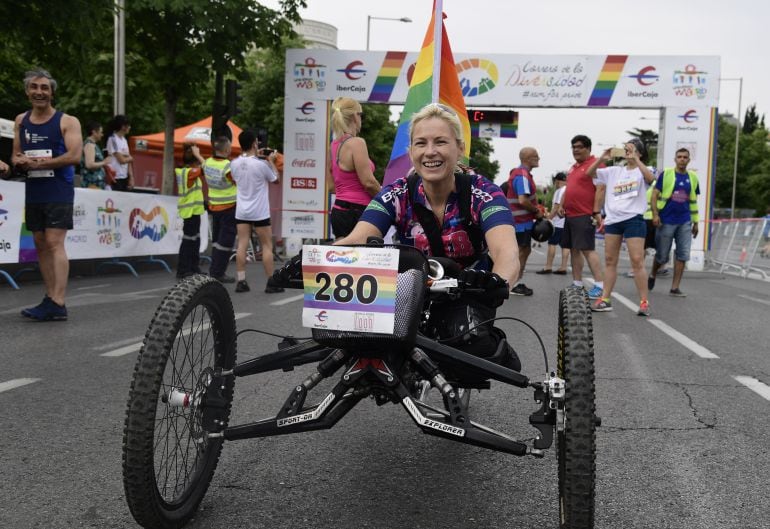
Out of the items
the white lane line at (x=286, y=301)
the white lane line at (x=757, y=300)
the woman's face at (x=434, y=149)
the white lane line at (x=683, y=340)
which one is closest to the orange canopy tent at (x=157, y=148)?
the white lane line at (x=286, y=301)

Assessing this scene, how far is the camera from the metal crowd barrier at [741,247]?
17.5 meters

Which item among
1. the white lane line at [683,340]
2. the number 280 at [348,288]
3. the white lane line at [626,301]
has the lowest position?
the white lane line at [626,301]

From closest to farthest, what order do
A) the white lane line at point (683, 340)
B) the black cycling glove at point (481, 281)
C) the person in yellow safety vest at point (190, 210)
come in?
the black cycling glove at point (481, 281) → the white lane line at point (683, 340) → the person in yellow safety vest at point (190, 210)

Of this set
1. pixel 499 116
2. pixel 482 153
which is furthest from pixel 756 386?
pixel 482 153

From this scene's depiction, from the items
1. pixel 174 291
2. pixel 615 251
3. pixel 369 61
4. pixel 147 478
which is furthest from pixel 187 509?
pixel 369 61

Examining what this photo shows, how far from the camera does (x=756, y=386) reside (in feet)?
16.7

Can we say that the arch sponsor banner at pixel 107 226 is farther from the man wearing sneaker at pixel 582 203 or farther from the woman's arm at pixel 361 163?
the man wearing sneaker at pixel 582 203

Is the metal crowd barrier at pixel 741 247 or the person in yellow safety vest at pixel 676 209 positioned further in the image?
the metal crowd barrier at pixel 741 247

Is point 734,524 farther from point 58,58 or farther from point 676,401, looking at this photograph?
point 58,58

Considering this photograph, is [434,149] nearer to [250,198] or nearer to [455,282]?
[455,282]

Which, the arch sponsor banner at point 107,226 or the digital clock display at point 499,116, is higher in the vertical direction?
the digital clock display at point 499,116

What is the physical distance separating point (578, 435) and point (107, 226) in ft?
34.9

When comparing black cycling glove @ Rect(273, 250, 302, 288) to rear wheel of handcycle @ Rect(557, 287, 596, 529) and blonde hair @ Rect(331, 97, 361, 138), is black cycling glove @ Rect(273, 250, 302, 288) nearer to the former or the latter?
rear wheel of handcycle @ Rect(557, 287, 596, 529)

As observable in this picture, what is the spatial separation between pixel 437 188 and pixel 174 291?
1.20 m
